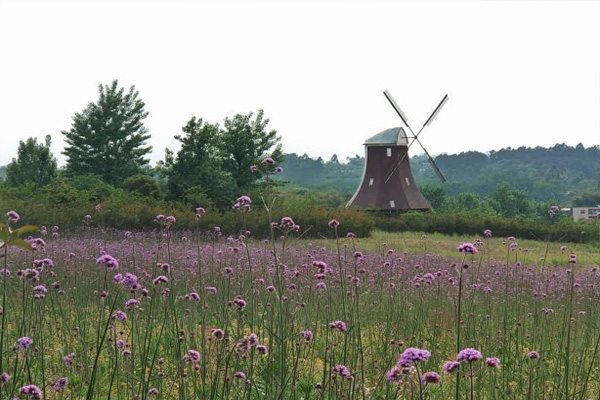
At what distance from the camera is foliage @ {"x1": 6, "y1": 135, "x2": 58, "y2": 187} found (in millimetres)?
39125

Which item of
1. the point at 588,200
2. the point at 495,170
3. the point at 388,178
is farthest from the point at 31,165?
the point at 495,170

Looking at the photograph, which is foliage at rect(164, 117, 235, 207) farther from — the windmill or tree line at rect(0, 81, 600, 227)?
the windmill

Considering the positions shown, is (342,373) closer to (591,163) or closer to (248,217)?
(248,217)

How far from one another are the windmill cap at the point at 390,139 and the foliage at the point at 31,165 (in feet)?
62.7

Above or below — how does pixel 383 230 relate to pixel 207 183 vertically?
below

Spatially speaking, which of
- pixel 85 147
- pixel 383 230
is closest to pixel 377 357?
pixel 383 230

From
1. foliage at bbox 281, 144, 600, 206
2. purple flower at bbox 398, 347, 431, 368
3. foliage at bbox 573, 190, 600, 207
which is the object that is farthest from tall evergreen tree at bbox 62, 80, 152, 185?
foliage at bbox 281, 144, 600, 206

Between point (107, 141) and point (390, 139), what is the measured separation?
19.3 meters

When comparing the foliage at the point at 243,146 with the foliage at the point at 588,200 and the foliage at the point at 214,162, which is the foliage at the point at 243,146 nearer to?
the foliage at the point at 214,162

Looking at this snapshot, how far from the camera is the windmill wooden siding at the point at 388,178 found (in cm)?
3934

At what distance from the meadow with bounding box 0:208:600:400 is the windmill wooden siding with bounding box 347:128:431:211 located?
26337 millimetres

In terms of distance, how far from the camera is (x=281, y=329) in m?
3.18

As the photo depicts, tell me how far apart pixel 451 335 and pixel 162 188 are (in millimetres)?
28657

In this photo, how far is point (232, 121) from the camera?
127ft
